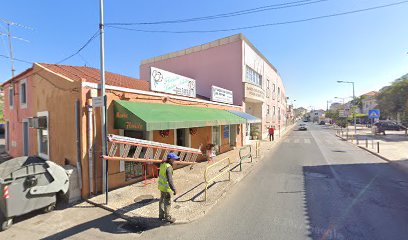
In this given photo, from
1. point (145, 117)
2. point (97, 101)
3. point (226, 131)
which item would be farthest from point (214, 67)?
point (97, 101)

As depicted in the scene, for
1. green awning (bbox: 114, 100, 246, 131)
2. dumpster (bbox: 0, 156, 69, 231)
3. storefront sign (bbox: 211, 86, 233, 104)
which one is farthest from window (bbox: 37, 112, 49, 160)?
storefront sign (bbox: 211, 86, 233, 104)

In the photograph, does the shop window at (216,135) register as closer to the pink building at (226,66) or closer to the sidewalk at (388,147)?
the pink building at (226,66)

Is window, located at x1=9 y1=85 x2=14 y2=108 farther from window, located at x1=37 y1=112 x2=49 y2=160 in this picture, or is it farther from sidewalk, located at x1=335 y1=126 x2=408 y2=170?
sidewalk, located at x1=335 y1=126 x2=408 y2=170

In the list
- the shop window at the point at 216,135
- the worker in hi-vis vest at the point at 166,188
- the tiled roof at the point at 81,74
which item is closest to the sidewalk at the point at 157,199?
the worker in hi-vis vest at the point at 166,188

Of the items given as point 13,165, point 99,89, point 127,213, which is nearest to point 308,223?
point 127,213

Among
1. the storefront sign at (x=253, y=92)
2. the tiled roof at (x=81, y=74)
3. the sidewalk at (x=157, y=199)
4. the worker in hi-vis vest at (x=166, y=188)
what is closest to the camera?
the worker in hi-vis vest at (x=166, y=188)

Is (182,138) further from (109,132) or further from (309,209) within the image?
(309,209)

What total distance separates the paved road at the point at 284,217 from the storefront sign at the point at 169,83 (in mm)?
5889

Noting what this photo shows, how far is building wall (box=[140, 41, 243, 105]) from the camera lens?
19328 millimetres

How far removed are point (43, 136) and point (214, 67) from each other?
1554 centimetres

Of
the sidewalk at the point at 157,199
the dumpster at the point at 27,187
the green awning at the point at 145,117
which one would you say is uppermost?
the green awning at the point at 145,117

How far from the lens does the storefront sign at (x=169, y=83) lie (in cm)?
970

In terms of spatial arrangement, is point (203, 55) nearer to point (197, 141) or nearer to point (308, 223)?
point (197, 141)

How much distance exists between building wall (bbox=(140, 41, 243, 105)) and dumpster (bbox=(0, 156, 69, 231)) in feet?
49.8
